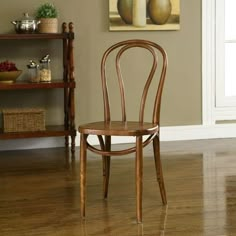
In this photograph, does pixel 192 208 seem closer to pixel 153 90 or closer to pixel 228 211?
pixel 228 211

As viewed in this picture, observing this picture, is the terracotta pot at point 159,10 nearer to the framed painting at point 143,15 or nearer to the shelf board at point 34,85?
the framed painting at point 143,15

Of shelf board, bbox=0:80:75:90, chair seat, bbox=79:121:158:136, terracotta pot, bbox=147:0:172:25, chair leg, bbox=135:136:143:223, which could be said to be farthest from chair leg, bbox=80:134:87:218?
terracotta pot, bbox=147:0:172:25

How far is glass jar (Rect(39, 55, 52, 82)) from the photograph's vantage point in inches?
187

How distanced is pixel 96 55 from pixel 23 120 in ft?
2.84

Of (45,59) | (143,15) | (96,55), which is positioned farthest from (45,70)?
(143,15)

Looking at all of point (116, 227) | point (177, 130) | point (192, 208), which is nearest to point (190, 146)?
point (177, 130)

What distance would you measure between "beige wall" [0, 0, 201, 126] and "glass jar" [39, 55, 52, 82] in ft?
0.57

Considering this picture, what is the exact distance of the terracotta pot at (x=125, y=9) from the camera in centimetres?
500

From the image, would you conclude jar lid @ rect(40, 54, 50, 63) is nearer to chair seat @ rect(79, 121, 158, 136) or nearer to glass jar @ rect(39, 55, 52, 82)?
glass jar @ rect(39, 55, 52, 82)

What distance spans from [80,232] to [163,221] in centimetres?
42

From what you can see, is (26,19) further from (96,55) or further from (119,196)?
(119,196)

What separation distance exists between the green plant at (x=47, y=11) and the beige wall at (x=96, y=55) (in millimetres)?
142

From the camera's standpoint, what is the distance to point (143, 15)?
16.6ft

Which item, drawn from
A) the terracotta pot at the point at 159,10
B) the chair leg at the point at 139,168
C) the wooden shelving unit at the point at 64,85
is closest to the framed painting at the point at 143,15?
the terracotta pot at the point at 159,10
